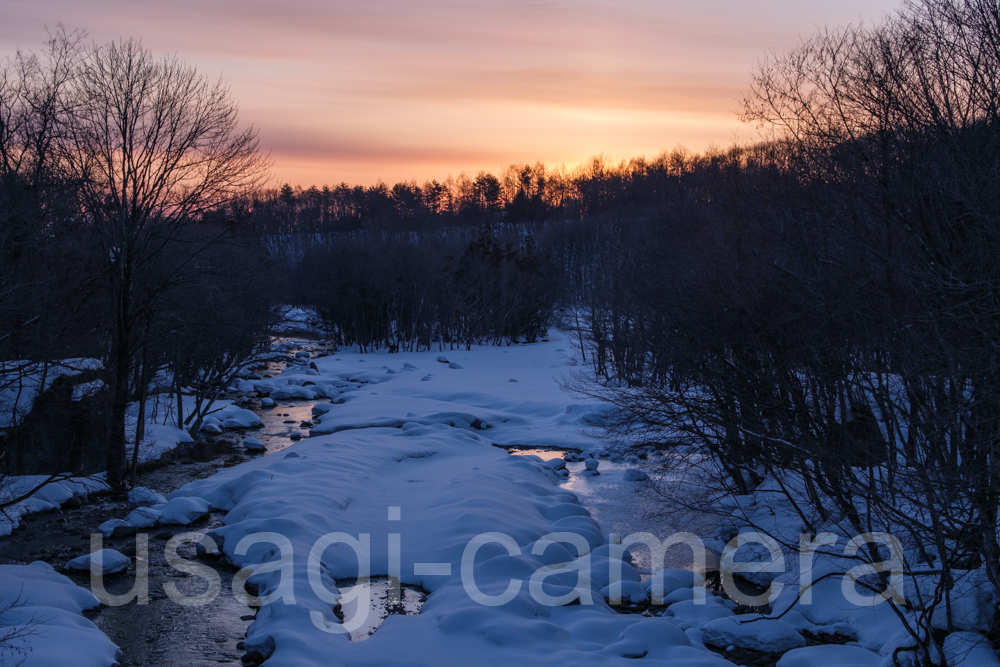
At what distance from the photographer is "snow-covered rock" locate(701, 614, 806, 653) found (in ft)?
28.9

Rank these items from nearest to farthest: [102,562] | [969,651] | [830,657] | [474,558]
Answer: [969,651] → [830,657] → [102,562] → [474,558]

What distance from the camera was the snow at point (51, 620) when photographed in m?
7.34

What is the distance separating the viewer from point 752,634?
8906 mm

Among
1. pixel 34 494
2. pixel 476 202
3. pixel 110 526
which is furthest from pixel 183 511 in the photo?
pixel 476 202

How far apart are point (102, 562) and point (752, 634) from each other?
31.6ft

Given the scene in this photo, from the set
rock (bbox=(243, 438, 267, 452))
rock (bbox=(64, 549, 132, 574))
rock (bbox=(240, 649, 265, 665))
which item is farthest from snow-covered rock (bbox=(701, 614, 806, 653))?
rock (bbox=(243, 438, 267, 452))

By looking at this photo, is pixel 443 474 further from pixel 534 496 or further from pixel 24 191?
pixel 24 191

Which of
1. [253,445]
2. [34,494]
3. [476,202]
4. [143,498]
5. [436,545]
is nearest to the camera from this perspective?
[436,545]

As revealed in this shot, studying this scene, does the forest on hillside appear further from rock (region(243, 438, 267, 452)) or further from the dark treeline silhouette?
the dark treeline silhouette

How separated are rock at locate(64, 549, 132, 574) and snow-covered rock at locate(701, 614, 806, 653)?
8801mm

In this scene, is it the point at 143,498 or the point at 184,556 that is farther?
the point at 143,498

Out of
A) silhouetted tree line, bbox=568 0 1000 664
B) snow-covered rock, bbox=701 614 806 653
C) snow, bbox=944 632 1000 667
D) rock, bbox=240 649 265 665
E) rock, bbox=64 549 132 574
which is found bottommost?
snow-covered rock, bbox=701 614 806 653

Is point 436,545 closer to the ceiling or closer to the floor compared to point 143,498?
closer to the ceiling

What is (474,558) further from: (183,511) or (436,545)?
(183,511)
